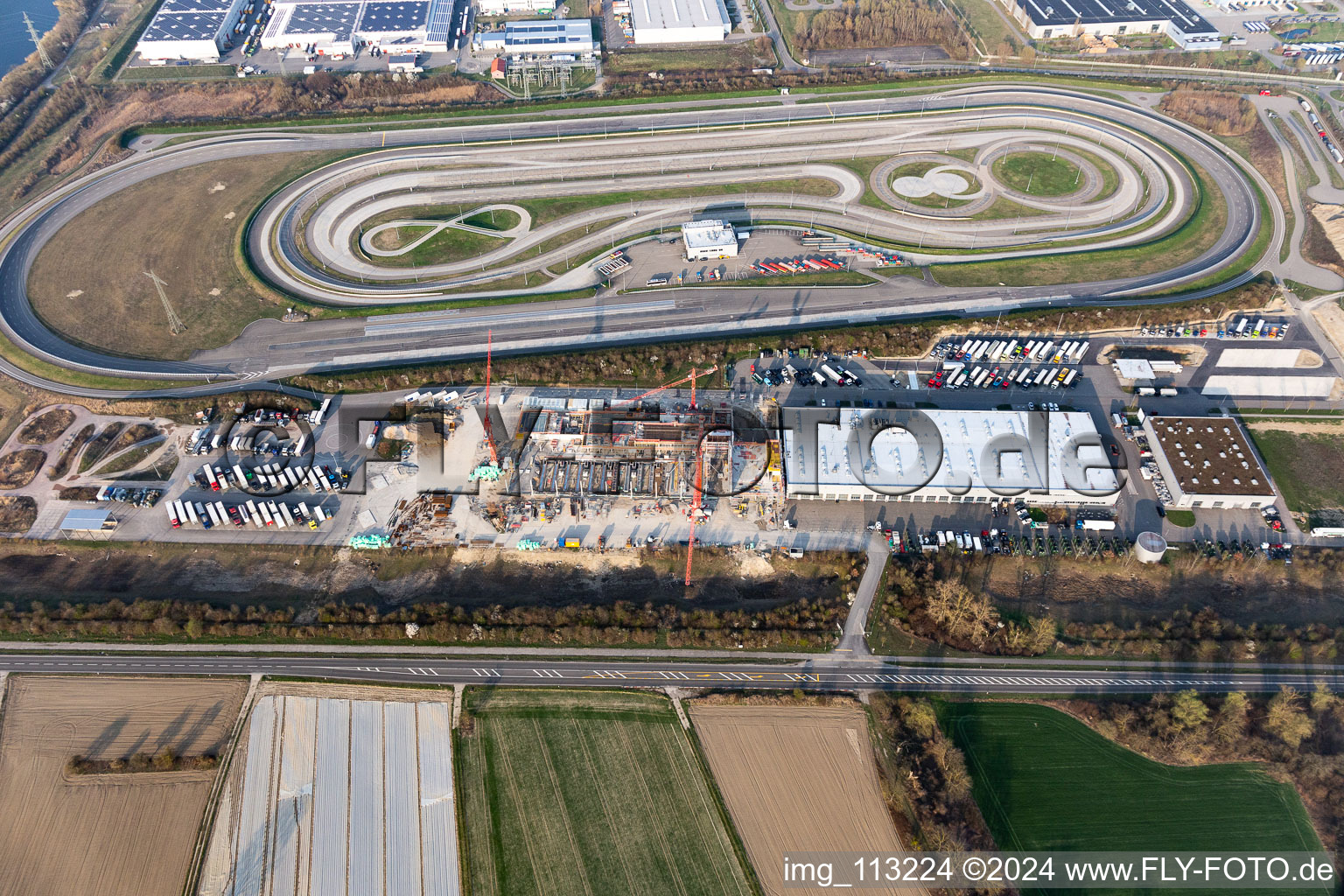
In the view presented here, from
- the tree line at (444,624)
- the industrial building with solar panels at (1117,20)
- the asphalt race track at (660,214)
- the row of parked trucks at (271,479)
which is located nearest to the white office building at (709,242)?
the asphalt race track at (660,214)

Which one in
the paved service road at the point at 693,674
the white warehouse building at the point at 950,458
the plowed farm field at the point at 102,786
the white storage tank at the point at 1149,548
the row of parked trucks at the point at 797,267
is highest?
the row of parked trucks at the point at 797,267

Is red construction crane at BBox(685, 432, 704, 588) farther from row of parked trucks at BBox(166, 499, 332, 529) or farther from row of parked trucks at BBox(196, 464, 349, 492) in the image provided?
row of parked trucks at BBox(166, 499, 332, 529)

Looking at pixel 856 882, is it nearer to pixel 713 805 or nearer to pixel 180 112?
pixel 713 805

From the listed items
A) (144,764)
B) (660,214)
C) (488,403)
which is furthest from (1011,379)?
(144,764)

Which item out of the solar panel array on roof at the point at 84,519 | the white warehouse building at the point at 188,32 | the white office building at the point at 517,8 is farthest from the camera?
the white office building at the point at 517,8

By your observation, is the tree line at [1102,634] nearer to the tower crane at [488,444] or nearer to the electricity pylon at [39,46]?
the tower crane at [488,444]

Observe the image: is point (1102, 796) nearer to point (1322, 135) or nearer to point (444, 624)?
point (444, 624)
